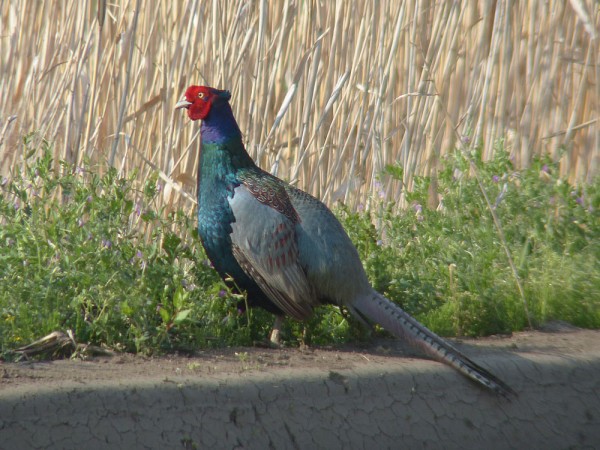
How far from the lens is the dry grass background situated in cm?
541

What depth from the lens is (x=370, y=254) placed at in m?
4.47

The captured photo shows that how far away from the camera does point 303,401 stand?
325 cm

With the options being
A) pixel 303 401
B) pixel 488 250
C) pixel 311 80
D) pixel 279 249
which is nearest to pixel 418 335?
pixel 279 249

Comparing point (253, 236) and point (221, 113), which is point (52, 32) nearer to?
point (221, 113)

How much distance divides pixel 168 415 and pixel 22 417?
0.44m

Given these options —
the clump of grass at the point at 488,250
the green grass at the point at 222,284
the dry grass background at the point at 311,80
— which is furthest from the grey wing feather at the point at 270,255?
the dry grass background at the point at 311,80

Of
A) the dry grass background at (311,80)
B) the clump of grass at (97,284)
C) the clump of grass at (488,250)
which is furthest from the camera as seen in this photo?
the dry grass background at (311,80)

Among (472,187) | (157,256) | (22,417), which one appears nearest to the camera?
(22,417)

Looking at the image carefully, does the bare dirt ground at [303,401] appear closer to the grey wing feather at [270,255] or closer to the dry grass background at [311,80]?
the grey wing feather at [270,255]

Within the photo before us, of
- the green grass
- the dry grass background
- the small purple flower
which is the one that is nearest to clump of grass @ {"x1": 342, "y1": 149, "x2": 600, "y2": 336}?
the green grass

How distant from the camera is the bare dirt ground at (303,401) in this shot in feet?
9.27

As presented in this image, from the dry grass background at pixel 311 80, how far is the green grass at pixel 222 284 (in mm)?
313

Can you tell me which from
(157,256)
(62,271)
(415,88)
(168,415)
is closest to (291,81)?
(415,88)

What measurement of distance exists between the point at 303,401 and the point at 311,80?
270cm
